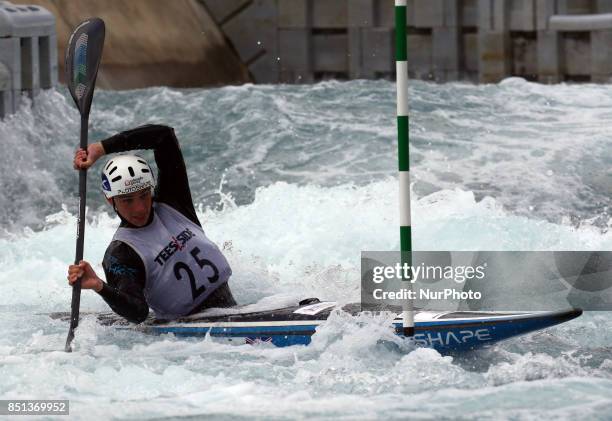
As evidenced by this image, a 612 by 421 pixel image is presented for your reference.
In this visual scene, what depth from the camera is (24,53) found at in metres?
10.9

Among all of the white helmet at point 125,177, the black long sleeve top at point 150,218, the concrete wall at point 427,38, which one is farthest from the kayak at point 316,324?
Answer: the concrete wall at point 427,38

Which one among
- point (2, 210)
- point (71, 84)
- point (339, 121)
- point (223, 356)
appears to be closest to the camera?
point (223, 356)

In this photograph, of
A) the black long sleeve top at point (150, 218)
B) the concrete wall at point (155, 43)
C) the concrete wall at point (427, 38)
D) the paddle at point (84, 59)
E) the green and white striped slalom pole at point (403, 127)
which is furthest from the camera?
the concrete wall at point (155, 43)

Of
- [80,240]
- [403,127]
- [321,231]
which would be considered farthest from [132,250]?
[321,231]

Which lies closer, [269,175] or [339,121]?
[269,175]

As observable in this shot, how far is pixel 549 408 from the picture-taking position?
16.4 ft

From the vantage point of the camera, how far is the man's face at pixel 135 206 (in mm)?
5695

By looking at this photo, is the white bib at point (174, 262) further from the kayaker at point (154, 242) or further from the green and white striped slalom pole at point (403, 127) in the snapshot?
the green and white striped slalom pole at point (403, 127)

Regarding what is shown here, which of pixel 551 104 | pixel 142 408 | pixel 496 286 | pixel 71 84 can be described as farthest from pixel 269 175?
pixel 142 408

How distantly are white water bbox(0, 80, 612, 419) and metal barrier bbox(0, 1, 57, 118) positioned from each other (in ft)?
0.67

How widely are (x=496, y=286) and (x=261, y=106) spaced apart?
636cm

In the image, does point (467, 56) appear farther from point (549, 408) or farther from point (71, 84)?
point (549, 408)

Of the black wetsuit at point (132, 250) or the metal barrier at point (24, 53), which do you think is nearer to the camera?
the black wetsuit at point (132, 250)

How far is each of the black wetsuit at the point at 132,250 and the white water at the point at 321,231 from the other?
9.4 inches
